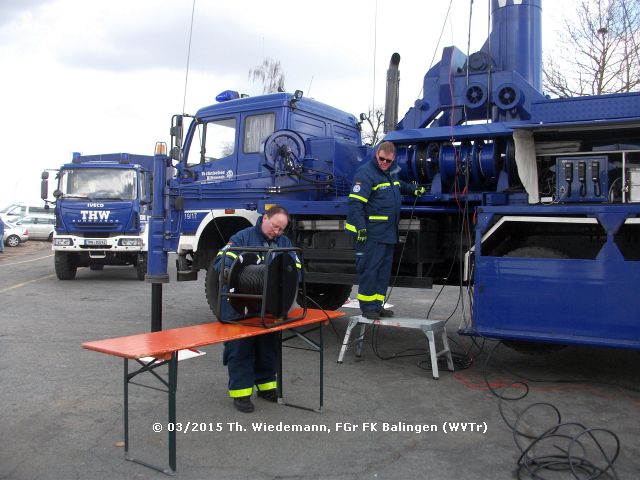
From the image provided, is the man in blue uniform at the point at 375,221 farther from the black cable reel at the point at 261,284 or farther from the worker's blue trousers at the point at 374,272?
the black cable reel at the point at 261,284

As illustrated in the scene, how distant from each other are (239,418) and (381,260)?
2.40 m

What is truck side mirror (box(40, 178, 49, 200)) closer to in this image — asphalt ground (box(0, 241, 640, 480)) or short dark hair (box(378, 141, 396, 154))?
asphalt ground (box(0, 241, 640, 480))

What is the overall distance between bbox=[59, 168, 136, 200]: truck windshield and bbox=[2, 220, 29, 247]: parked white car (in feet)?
51.2

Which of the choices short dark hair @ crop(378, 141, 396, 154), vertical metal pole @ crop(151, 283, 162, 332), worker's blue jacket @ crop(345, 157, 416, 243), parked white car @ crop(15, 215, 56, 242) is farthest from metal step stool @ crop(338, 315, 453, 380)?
parked white car @ crop(15, 215, 56, 242)

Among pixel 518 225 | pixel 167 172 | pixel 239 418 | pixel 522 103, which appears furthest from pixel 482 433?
pixel 167 172

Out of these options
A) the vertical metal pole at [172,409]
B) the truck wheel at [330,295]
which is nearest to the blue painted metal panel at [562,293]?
the vertical metal pole at [172,409]

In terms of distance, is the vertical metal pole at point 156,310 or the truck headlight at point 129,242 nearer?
the vertical metal pole at point 156,310

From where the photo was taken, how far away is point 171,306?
34.1ft

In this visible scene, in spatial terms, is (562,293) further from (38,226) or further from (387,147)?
(38,226)

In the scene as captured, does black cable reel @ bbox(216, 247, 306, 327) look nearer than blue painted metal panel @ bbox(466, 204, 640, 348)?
Yes

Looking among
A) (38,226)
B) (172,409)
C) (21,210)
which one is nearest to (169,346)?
(172,409)

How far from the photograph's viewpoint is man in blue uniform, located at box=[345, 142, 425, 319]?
6.14 m

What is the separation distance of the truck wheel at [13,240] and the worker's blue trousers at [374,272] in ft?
83.9

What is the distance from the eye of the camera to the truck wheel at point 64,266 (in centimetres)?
1407
